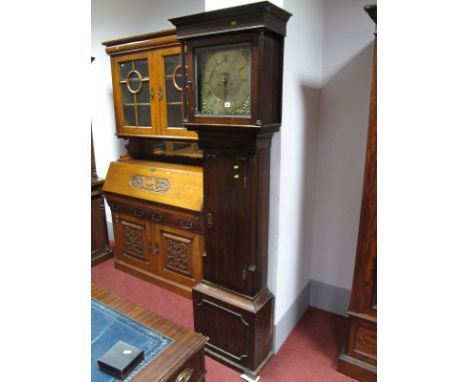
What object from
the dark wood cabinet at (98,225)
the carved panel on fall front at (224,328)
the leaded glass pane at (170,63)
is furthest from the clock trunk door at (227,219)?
the dark wood cabinet at (98,225)

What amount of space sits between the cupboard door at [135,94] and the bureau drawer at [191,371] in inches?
77.6

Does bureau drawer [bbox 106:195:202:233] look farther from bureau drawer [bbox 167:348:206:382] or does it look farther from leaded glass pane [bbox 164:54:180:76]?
bureau drawer [bbox 167:348:206:382]

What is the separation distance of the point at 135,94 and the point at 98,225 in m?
1.39

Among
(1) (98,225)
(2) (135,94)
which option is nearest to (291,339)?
(1) (98,225)

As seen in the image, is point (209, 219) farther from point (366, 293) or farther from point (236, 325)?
point (366, 293)

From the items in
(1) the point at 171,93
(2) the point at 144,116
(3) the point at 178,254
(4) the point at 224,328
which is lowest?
(4) the point at 224,328

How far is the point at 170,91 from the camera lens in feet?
8.36

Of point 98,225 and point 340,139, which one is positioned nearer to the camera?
point 340,139

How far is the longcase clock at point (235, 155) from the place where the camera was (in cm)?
156

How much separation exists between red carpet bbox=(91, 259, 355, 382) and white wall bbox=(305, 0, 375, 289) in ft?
1.12

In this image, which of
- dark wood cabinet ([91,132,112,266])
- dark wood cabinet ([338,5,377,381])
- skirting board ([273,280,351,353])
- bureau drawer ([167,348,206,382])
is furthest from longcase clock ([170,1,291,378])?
dark wood cabinet ([91,132,112,266])

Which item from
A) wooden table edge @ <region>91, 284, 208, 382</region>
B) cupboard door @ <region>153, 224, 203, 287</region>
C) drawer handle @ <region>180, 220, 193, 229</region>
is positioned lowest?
cupboard door @ <region>153, 224, 203, 287</region>

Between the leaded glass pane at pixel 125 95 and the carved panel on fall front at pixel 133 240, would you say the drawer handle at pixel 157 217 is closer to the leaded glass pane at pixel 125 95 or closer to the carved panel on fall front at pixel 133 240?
the carved panel on fall front at pixel 133 240

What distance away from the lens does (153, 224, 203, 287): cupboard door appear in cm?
258
